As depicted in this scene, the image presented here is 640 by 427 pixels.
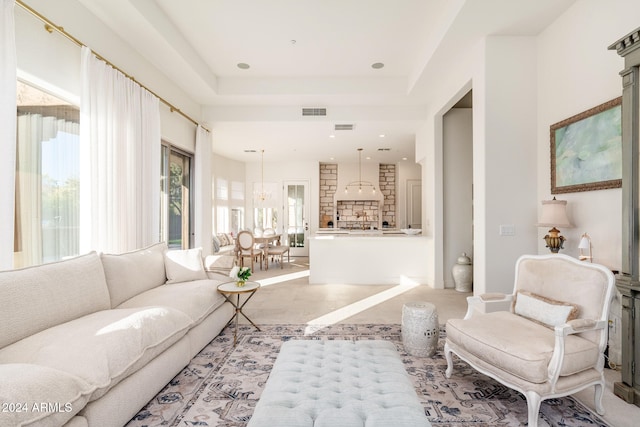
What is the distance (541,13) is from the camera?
9.12 feet

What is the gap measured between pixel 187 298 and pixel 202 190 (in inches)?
113

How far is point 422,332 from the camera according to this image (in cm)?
266

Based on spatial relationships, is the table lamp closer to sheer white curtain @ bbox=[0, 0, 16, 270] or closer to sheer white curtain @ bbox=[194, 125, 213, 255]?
sheer white curtain @ bbox=[0, 0, 16, 270]

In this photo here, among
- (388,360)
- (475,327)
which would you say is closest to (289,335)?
(388,360)

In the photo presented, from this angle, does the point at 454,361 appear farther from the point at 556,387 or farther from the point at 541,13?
the point at 541,13

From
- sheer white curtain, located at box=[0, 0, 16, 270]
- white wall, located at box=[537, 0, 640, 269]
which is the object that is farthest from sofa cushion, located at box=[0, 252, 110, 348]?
white wall, located at box=[537, 0, 640, 269]

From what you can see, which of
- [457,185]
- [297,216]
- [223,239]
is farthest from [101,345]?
[297,216]

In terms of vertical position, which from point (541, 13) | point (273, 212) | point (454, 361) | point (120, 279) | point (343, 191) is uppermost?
point (541, 13)

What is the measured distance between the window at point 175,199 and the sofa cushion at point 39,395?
3087mm

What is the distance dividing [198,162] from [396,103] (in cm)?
352

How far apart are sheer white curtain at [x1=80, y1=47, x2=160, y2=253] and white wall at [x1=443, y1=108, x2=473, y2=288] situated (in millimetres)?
4390

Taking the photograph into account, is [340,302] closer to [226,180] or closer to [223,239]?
[223,239]

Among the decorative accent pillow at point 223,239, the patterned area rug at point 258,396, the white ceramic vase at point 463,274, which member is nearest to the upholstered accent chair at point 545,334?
the patterned area rug at point 258,396

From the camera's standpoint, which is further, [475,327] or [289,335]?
[289,335]
